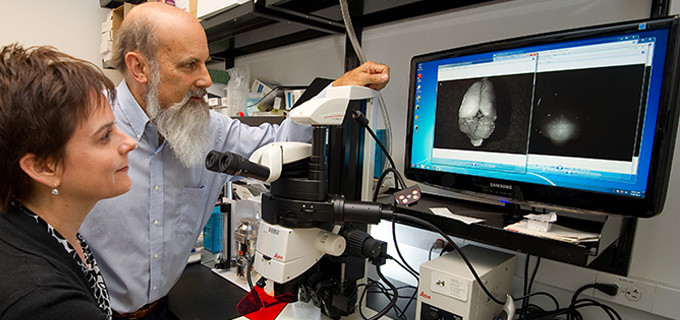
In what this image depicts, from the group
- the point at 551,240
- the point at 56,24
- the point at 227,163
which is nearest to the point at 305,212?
the point at 227,163

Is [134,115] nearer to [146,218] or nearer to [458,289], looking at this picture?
[146,218]

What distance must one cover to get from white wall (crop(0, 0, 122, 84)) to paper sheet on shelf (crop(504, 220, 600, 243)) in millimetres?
2907

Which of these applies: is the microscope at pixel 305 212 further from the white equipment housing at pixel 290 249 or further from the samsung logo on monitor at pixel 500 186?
the samsung logo on monitor at pixel 500 186

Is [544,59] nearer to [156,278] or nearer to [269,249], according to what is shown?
[269,249]

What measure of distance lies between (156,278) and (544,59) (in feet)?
3.81

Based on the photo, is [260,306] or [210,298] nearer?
[260,306]

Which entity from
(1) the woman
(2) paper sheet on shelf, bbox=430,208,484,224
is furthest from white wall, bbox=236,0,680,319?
(1) the woman

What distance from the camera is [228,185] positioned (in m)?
1.83

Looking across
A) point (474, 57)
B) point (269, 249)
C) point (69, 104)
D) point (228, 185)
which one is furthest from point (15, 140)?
point (228, 185)

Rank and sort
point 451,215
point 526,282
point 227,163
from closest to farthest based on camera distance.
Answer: point 227,163 < point 451,215 < point 526,282

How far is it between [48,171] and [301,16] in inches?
36.9

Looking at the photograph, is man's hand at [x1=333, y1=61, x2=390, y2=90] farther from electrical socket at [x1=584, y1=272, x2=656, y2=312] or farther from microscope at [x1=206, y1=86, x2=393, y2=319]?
electrical socket at [x1=584, y1=272, x2=656, y2=312]

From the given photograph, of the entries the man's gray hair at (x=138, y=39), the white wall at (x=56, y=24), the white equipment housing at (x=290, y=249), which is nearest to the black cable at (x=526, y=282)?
the white equipment housing at (x=290, y=249)

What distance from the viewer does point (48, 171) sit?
2.03ft
